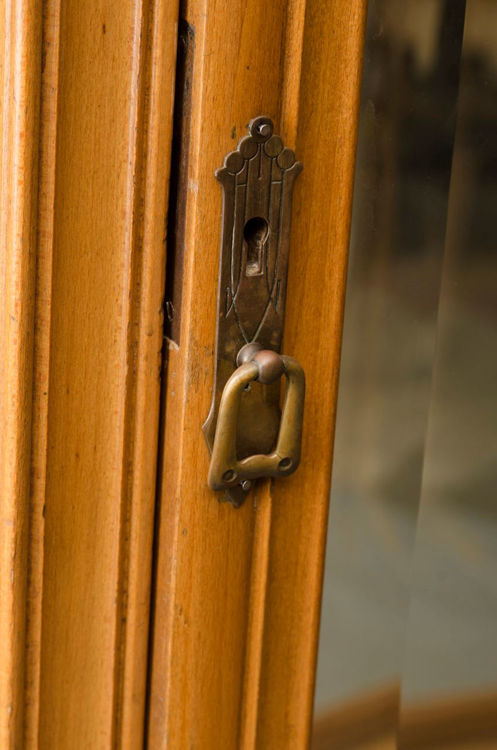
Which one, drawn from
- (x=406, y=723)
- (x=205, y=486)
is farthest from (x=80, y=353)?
(x=406, y=723)

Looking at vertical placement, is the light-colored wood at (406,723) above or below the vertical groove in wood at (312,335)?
below

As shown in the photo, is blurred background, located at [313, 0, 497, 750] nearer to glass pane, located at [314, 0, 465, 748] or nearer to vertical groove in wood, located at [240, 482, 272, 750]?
glass pane, located at [314, 0, 465, 748]

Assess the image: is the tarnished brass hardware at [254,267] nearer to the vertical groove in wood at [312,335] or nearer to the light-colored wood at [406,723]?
the vertical groove in wood at [312,335]

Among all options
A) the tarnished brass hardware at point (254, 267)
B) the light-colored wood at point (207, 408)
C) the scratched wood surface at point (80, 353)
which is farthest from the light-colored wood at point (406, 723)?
the tarnished brass hardware at point (254, 267)

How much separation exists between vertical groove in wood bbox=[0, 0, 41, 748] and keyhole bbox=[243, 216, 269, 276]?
14cm

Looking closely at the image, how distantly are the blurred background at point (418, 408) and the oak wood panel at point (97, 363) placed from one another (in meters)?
0.25

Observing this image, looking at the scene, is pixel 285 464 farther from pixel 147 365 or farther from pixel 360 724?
pixel 360 724

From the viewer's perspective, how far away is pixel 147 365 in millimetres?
598

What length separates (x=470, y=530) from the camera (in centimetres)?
106

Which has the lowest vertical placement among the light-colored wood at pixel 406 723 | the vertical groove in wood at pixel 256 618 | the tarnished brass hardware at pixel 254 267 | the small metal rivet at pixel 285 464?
the light-colored wood at pixel 406 723

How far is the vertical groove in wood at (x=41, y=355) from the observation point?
52 cm

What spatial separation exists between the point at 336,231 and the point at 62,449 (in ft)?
0.78

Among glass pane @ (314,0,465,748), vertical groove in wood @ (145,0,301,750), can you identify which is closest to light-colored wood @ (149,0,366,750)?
vertical groove in wood @ (145,0,301,750)

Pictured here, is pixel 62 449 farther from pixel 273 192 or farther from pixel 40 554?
pixel 273 192
